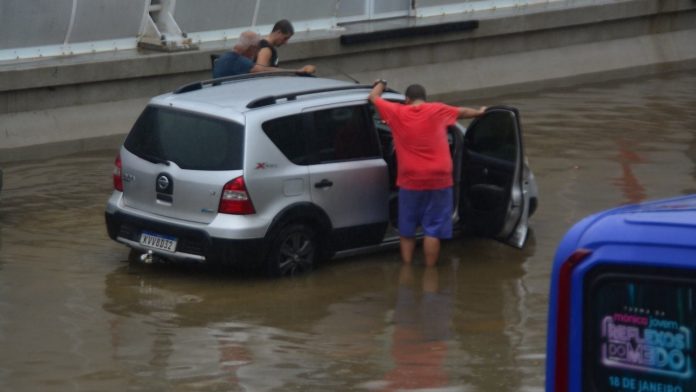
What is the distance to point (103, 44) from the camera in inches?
666

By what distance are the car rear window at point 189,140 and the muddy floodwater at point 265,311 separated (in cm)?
92

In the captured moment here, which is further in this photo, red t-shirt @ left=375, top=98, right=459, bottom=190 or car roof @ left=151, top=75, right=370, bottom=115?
red t-shirt @ left=375, top=98, right=459, bottom=190

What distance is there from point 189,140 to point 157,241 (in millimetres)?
789

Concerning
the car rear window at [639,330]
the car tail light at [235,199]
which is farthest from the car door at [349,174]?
the car rear window at [639,330]

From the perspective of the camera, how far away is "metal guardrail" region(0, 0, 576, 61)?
1603 cm

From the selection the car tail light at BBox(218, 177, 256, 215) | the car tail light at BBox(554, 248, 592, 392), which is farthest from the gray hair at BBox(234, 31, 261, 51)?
the car tail light at BBox(554, 248, 592, 392)

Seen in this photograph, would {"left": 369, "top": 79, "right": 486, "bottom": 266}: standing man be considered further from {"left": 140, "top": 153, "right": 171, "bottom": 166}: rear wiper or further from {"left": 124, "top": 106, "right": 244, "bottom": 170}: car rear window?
{"left": 140, "top": 153, "right": 171, "bottom": 166}: rear wiper

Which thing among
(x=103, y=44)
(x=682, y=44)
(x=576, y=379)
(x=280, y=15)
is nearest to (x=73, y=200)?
(x=103, y=44)

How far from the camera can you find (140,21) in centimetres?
1717

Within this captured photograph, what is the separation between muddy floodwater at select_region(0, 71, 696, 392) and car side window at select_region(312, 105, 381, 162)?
91 centimetres

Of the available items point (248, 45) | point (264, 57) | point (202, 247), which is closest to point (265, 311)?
point (202, 247)

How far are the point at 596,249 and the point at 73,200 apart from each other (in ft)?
29.7

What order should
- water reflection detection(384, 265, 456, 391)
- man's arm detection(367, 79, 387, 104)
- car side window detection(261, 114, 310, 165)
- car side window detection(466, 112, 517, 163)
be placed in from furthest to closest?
car side window detection(466, 112, 517, 163)
man's arm detection(367, 79, 387, 104)
car side window detection(261, 114, 310, 165)
water reflection detection(384, 265, 456, 391)

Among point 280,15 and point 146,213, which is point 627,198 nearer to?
point 146,213
